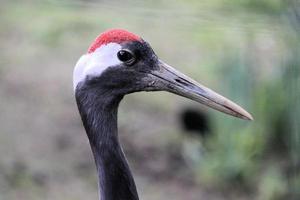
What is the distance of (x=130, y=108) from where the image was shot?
1061 centimetres

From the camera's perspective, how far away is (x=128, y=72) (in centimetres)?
549

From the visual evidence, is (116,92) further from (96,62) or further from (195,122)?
(195,122)

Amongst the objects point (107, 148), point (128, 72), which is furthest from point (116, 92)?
point (107, 148)

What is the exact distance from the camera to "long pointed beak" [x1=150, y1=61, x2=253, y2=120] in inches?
218

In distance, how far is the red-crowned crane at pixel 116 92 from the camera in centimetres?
545

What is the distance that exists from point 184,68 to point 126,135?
3.61 ft

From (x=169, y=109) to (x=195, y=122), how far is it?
631 millimetres

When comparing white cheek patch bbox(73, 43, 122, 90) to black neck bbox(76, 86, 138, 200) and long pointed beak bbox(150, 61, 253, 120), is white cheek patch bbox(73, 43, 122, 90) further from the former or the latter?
long pointed beak bbox(150, 61, 253, 120)

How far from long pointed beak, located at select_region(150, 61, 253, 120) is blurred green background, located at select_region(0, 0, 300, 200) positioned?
1708 mm

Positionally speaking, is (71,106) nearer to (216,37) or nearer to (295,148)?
(216,37)

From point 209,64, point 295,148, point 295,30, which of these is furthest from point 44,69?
point 295,30

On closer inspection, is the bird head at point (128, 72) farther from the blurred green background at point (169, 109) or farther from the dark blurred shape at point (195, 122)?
the dark blurred shape at point (195, 122)

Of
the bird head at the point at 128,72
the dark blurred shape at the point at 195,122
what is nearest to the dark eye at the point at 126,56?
the bird head at the point at 128,72

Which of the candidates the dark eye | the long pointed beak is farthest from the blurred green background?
the dark eye
